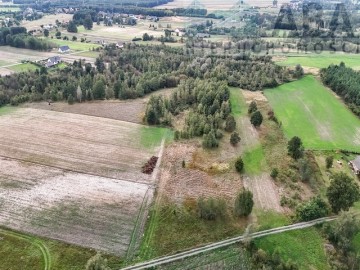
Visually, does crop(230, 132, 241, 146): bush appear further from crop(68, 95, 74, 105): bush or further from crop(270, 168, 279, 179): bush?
crop(68, 95, 74, 105): bush

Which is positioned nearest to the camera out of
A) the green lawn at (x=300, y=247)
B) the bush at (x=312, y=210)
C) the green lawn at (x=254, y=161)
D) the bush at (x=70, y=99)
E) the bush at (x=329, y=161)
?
the green lawn at (x=300, y=247)

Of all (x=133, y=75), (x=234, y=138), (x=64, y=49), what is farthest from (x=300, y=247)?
(x=64, y=49)

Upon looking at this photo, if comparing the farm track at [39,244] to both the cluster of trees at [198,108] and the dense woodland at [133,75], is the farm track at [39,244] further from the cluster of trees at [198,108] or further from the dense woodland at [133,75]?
the dense woodland at [133,75]

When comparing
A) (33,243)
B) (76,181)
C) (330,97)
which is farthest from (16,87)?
(330,97)

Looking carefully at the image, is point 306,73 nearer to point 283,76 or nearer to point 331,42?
point 283,76

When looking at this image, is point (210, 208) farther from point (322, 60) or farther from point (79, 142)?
point (322, 60)

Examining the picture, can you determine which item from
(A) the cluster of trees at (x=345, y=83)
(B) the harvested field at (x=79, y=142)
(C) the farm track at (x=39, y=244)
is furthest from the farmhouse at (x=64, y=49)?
(C) the farm track at (x=39, y=244)

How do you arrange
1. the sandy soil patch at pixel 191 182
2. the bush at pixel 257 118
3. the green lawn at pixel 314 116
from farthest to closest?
the bush at pixel 257 118
the green lawn at pixel 314 116
the sandy soil patch at pixel 191 182
